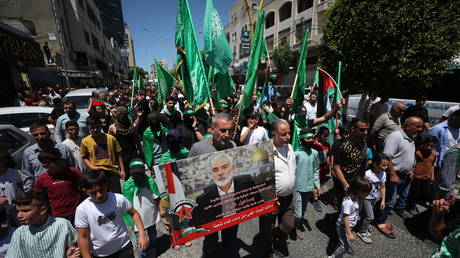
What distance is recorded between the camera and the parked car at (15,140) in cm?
407

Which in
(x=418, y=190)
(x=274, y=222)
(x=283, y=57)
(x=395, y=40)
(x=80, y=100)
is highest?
(x=283, y=57)

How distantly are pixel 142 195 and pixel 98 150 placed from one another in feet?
4.31

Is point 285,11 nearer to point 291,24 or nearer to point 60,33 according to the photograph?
point 291,24

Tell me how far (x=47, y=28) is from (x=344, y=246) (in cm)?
3353

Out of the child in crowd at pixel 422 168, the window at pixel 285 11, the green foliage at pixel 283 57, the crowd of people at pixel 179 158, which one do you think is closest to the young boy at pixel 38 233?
the crowd of people at pixel 179 158

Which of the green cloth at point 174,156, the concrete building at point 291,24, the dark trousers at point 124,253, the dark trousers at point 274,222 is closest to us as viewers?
the dark trousers at point 124,253

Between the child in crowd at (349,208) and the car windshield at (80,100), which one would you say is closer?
the child in crowd at (349,208)

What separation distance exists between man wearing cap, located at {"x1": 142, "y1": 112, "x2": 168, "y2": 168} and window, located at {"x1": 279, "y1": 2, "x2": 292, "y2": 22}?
3248 centimetres

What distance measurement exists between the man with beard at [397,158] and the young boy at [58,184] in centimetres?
462

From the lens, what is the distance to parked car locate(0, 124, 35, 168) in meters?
4.07

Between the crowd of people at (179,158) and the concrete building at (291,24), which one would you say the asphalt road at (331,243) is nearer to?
the crowd of people at (179,158)

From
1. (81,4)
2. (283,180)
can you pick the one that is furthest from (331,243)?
(81,4)

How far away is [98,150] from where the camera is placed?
332 centimetres

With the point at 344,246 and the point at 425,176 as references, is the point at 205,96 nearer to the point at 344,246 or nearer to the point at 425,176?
the point at 344,246
